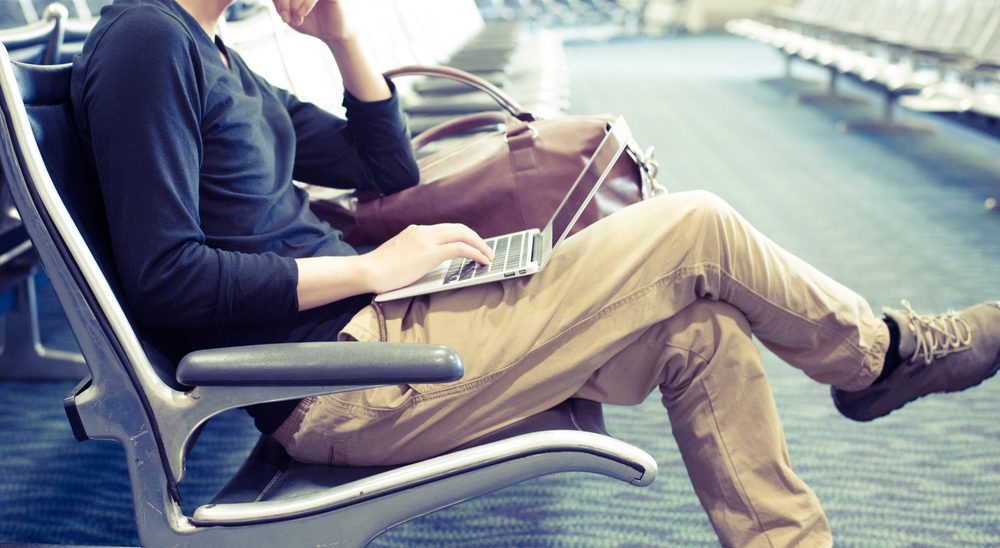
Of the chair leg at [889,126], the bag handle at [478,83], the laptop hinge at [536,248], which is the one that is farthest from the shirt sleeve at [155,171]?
the chair leg at [889,126]

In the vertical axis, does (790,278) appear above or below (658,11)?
above

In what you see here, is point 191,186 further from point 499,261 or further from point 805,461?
point 805,461

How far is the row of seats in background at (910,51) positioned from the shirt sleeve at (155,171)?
10.9 feet

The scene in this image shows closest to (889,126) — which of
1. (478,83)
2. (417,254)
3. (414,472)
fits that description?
(478,83)

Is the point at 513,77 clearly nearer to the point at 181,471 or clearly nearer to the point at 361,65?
the point at 361,65

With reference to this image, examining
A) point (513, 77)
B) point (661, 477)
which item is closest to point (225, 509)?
point (661, 477)

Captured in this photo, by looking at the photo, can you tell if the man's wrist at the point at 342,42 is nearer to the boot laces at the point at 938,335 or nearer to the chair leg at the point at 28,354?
the boot laces at the point at 938,335

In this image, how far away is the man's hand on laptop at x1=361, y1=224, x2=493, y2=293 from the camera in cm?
106

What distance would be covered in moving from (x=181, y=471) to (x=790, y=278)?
0.75 m

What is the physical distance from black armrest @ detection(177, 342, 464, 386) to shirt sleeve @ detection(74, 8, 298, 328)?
0.13m

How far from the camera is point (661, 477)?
1690 mm

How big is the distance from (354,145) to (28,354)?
4.11 ft

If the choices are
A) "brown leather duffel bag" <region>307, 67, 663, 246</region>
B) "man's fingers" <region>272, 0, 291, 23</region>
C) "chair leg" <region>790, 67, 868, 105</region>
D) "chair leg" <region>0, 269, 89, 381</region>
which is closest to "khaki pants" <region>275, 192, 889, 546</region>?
"brown leather duffel bag" <region>307, 67, 663, 246</region>

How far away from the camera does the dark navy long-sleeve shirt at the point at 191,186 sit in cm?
88
